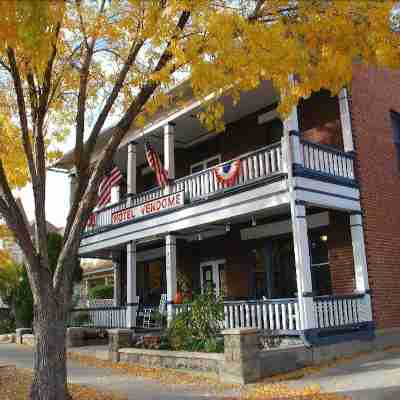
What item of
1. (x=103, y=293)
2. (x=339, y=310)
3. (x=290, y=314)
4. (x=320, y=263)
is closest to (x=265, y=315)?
(x=290, y=314)

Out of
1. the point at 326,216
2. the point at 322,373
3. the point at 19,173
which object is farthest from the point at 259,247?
the point at 19,173

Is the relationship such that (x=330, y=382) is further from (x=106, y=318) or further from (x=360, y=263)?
(x=106, y=318)

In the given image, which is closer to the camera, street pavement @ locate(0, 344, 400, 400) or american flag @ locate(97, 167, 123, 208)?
street pavement @ locate(0, 344, 400, 400)

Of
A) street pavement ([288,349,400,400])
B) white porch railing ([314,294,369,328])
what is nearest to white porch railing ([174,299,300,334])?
white porch railing ([314,294,369,328])

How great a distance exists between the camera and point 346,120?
13461 millimetres

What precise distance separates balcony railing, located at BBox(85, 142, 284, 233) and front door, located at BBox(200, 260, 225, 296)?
343 centimetres

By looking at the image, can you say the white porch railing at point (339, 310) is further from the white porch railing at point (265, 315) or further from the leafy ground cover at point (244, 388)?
the leafy ground cover at point (244, 388)

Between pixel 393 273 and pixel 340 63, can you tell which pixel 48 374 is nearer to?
pixel 340 63

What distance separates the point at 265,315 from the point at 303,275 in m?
1.52

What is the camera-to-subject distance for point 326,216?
45.6 feet

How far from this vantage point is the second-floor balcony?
12.1 metres

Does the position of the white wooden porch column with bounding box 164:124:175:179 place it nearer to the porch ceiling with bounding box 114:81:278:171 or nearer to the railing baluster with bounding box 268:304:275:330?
the porch ceiling with bounding box 114:81:278:171

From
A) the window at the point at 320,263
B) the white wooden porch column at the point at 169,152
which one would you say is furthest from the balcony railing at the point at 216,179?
the window at the point at 320,263

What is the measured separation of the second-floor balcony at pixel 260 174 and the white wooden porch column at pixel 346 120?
0.31 m
